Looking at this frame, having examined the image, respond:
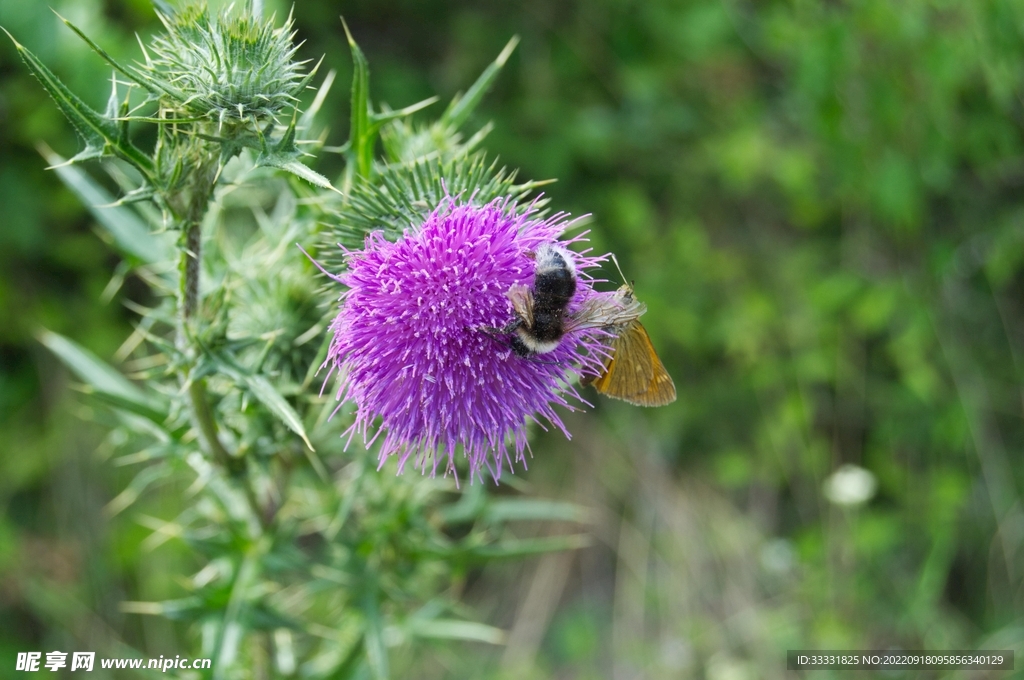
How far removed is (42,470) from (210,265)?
289cm

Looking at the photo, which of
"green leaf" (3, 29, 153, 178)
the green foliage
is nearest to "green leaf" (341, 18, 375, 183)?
the green foliage

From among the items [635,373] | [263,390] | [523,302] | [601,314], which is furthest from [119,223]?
[635,373]

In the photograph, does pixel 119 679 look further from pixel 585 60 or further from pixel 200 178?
pixel 585 60

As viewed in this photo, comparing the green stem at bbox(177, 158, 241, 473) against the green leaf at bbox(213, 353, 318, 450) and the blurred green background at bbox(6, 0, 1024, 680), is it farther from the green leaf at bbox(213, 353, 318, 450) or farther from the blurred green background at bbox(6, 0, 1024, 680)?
the blurred green background at bbox(6, 0, 1024, 680)

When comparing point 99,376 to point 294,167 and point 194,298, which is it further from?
point 294,167

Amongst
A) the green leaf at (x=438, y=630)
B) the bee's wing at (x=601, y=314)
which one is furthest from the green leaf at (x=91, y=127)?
the green leaf at (x=438, y=630)

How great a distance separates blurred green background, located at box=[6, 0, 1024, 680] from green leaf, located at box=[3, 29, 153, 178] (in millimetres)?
2692

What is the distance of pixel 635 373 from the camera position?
2.31 m

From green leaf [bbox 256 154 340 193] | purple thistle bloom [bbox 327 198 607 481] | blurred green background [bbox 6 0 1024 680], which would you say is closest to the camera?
green leaf [bbox 256 154 340 193]

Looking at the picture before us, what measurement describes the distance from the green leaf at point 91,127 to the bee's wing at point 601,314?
1.18 meters

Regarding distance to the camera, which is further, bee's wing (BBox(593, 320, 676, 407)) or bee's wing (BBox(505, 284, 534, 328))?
bee's wing (BBox(593, 320, 676, 407))

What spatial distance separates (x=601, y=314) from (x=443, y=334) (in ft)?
1.48

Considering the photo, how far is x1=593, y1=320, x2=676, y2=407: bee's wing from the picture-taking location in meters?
2.27

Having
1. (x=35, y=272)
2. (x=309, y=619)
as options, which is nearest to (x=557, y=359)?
(x=309, y=619)
